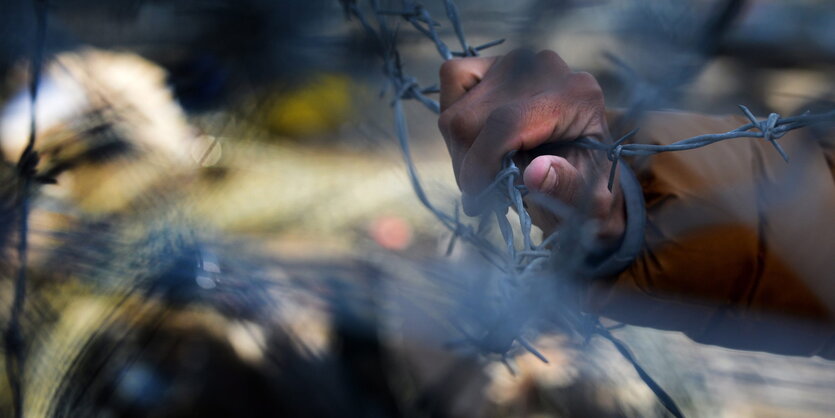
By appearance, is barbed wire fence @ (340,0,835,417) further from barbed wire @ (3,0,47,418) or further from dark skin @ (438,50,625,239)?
barbed wire @ (3,0,47,418)

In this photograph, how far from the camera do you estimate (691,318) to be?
2.16 ft

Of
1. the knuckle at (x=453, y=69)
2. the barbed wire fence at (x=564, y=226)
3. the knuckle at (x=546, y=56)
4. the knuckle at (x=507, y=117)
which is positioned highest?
the knuckle at (x=546, y=56)

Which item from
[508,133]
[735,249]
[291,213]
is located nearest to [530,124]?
[508,133]

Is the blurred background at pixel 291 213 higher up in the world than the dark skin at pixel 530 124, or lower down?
lower down

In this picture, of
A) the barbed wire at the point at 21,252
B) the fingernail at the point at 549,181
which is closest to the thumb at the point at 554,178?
the fingernail at the point at 549,181

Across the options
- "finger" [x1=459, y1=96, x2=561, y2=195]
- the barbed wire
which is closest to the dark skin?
"finger" [x1=459, y1=96, x2=561, y2=195]

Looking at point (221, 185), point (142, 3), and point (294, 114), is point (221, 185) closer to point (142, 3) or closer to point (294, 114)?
point (294, 114)

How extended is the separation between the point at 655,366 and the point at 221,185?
90 cm

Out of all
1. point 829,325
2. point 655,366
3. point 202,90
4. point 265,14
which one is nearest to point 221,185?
point 202,90

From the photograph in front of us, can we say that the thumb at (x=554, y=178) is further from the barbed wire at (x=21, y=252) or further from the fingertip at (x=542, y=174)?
the barbed wire at (x=21, y=252)

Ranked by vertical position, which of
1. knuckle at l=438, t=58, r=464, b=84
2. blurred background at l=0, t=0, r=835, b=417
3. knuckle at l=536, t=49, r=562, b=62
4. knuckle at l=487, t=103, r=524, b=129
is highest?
knuckle at l=536, t=49, r=562, b=62

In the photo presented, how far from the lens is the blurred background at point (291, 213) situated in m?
0.81

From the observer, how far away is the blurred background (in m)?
0.81

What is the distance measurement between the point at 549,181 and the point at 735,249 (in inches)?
9.3
